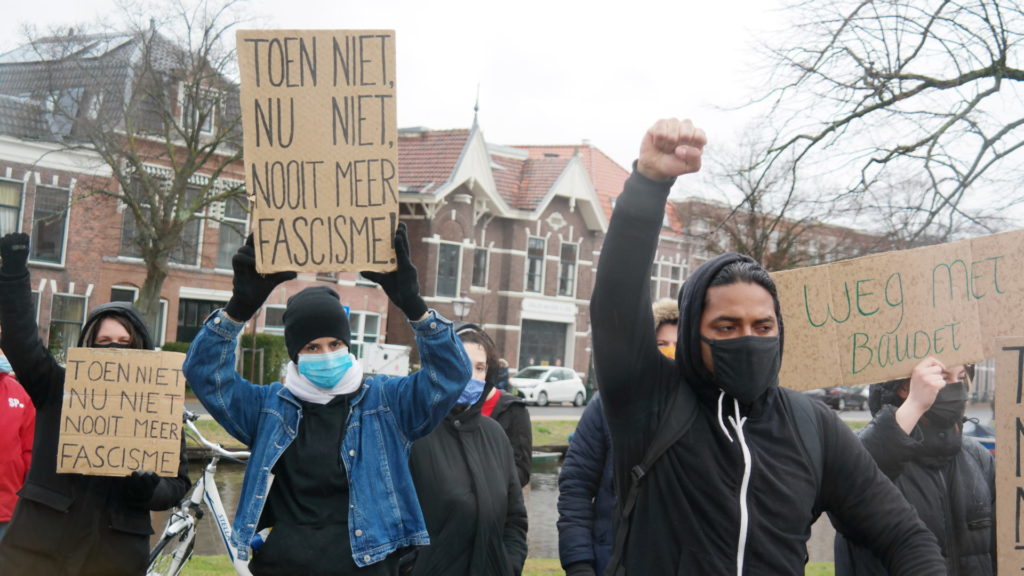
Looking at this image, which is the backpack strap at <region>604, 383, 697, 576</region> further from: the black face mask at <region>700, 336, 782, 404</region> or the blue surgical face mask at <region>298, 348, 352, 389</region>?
the blue surgical face mask at <region>298, 348, 352, 389</region>

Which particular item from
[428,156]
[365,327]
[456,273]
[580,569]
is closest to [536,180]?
[428,156]

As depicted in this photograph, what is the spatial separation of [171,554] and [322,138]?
402cm

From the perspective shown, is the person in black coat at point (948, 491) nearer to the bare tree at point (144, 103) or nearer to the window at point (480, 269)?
the bare tree at point (144, 103)

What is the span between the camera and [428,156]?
36.4 meters


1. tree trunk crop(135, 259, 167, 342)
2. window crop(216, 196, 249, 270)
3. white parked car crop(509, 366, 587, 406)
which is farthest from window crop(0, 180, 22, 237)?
white parked car crop(509, 366, 587, 406)

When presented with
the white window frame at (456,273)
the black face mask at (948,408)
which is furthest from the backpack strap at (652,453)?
the white window frame at (456,273)

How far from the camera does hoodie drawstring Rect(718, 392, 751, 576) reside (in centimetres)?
217

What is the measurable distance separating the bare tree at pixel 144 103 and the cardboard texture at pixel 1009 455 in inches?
848

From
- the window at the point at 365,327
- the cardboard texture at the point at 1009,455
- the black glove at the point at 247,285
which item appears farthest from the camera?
the window at the point at 365,327

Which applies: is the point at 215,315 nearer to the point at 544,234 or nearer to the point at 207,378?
the point at 207,378

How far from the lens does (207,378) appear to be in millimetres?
3117

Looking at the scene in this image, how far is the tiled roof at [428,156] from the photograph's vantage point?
116 feet

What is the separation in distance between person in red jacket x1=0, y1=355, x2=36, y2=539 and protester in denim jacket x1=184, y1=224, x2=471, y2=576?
207cm

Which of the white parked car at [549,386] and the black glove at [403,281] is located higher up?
the black glove at [403,281]
